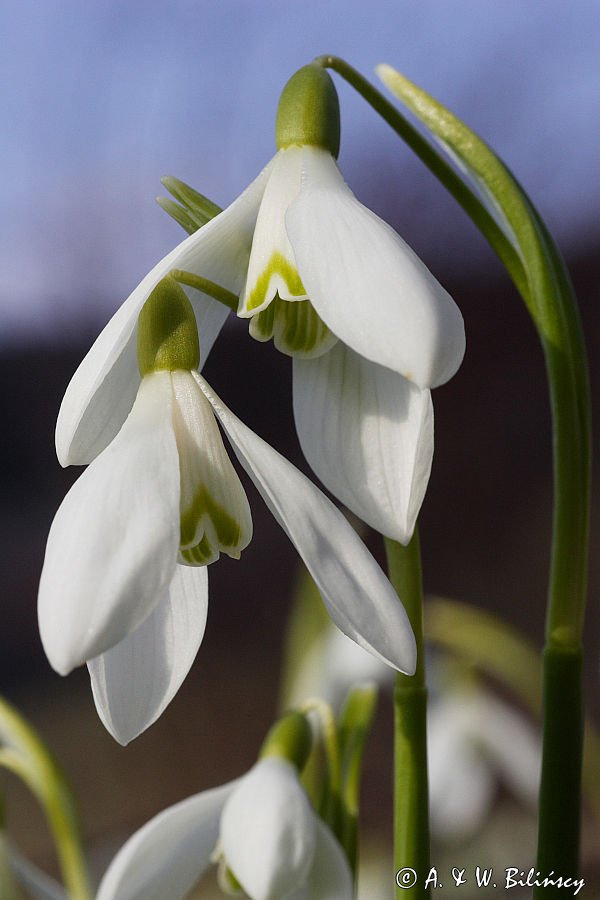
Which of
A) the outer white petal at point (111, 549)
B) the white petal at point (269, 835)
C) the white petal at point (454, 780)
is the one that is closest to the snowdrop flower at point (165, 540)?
the outer white petal at point (111, 549)

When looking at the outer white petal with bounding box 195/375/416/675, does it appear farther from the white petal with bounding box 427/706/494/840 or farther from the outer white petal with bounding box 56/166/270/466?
the white petal with bounding box 427/706/494/840

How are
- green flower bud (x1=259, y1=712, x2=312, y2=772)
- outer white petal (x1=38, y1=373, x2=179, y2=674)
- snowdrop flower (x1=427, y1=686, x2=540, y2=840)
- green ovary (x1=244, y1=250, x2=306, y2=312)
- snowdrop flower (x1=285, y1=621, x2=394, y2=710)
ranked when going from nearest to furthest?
outer white petal (x1=38, y1=373, x2=179, y2=674) < green ovary (x1=244, y1=250, x2=306, y2=312) < green flower bud (x1=259, y1=712, x2=312, y2=772) < snowdrop flower (x1=285, y1=621, x2=394, y2=710) < snowdrop flower (x1=427, y1=686, x2=540, y2=840)

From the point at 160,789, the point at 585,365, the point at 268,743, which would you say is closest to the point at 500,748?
the point at 268,743

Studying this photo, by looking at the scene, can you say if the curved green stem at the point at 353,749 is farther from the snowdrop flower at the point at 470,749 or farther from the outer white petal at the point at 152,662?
the snowdrop flower at the point at 470,749

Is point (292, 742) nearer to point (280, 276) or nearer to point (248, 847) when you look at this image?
point (248, 847)

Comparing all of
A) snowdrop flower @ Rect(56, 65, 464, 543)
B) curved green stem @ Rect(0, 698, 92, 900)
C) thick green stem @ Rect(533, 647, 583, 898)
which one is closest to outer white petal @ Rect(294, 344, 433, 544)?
snowdrop flower @ Rect(56, 65, 464, 543)

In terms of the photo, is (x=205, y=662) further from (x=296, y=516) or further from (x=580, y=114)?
(x=296, y=516)
